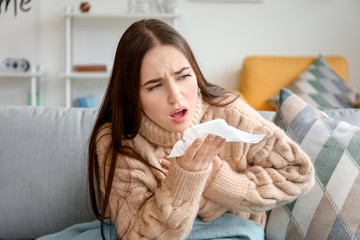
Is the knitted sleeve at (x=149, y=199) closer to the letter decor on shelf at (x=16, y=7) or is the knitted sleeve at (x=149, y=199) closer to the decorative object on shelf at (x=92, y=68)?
the decorative object on shelf at (x=92, y=68)

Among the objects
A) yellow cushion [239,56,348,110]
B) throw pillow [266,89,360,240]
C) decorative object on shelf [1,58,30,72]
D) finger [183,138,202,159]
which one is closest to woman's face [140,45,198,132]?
finger [183,138,202,159]

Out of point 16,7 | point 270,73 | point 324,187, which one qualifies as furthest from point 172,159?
point 16,7

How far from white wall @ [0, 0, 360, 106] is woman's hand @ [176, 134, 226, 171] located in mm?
3126

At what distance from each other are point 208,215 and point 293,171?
263 millimetres

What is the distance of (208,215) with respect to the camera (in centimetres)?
122

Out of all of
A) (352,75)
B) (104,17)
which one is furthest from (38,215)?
(352,75)

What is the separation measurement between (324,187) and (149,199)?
48cm

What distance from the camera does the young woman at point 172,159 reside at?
107cm

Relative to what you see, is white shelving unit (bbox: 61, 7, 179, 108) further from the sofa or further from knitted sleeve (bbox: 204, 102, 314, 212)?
knitted sleeve (bbox: 204, 102, 314, 212)

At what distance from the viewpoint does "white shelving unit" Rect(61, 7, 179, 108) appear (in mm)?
3781

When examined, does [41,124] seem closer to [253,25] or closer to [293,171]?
[293,171]

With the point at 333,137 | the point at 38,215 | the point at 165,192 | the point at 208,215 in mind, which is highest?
the point at 333,137

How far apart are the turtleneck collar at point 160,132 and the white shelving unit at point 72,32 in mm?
2669

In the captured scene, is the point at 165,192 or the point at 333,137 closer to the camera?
the point at 165,192
